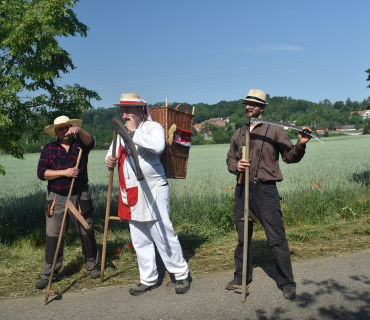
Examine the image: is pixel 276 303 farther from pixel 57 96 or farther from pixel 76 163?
pixel 57 96

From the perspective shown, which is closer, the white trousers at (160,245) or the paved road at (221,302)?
the paved road at (221,302)

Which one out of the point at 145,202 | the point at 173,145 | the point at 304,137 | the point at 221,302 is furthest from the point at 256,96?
the point at 221,302

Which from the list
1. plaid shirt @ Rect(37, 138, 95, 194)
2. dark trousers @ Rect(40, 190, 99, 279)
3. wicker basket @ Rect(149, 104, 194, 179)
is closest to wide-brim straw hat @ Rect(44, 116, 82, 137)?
plaid shirt @ Rect(37, 138, 95, 194)

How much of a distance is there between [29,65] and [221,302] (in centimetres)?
497

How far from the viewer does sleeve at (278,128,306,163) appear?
12.5 feet

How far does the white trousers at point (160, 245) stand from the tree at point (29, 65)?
2.74 metres

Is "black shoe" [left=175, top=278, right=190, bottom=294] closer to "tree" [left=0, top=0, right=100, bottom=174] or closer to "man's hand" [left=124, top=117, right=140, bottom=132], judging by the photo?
"man's hand" [left=124, top=117, right=140, bottom=132]

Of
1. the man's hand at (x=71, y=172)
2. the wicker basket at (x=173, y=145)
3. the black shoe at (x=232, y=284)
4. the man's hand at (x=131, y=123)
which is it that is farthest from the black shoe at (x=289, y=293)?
the man's hand at (x=71, y=172)

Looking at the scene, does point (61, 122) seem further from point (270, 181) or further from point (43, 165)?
point (270, 181)

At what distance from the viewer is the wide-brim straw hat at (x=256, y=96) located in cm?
412

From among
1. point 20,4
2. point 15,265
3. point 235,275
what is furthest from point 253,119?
point 20,4

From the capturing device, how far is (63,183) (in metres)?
4.71

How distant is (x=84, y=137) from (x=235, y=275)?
249 cm

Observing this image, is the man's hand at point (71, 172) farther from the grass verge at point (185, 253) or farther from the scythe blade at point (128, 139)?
the grass verge at point (185, 253)
